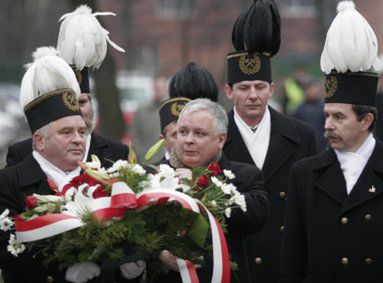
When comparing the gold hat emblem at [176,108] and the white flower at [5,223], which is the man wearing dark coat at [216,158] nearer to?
the white flower at [5,223]

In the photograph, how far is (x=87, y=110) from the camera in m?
7.93

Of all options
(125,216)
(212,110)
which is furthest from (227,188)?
(212,110)

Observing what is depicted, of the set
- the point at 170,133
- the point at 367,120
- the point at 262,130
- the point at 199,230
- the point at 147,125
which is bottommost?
the point at 147,125

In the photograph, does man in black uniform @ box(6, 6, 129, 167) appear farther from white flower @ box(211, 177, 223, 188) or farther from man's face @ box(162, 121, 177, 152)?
white flower @ box(211, 177, 223, 188)

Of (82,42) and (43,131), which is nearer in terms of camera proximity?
(43,131)

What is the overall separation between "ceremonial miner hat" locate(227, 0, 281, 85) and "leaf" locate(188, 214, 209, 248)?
298 cm

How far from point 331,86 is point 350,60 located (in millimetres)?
207

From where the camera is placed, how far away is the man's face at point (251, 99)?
353 inches

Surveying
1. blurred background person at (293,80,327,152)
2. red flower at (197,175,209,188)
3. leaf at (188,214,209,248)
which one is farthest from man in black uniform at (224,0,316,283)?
blurred background person at (293,80,327,152)

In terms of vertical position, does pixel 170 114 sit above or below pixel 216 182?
below

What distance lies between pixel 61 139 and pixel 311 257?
1728mm

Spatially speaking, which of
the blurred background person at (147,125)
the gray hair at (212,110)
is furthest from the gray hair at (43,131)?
the blurred background person at (147,125)

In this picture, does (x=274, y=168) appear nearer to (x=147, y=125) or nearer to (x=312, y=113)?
(x=147, y=125)

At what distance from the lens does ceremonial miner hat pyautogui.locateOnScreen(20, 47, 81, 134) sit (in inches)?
275
